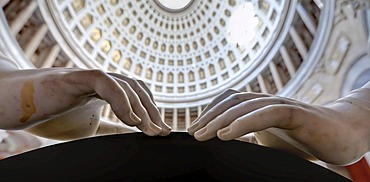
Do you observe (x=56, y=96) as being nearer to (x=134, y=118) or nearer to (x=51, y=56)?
(x=134, y=118)

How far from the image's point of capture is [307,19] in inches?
419

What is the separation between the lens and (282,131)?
1.39 m

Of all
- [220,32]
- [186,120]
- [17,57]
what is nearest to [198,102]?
[186,120]

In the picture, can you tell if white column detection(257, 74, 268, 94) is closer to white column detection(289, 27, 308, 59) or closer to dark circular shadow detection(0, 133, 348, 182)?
white column detection(289, 27, 308, 59)

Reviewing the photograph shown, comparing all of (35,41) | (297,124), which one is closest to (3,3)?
(35,41)

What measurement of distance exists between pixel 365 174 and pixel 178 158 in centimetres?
626

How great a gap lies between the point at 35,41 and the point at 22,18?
113cm

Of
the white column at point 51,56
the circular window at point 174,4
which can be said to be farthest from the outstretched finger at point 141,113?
the circular window at point 174,4

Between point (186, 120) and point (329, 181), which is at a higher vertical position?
point (186, 120)

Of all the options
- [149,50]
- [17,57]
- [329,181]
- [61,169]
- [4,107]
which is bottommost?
[329,181]

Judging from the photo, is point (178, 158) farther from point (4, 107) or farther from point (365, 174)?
point (365, 174)

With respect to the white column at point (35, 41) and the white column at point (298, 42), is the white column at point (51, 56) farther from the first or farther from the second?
the white column at point (298, 42)

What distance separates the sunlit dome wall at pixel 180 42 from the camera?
11070 mm

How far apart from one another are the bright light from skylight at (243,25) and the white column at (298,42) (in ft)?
16.3
